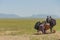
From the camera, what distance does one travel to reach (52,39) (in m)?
25.4

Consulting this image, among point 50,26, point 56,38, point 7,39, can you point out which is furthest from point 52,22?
point 7,39

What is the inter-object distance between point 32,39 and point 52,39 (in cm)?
200

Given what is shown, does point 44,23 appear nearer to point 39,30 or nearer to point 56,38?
point 39,30

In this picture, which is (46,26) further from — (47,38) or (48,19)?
(47,38)

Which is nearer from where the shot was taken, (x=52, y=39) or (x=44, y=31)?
(x=52, y=39)

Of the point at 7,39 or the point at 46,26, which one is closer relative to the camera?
the point at 7,39

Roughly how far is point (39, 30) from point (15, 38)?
574cm

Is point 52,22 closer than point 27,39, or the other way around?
point 27,39

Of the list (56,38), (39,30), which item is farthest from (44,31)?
(56,38)

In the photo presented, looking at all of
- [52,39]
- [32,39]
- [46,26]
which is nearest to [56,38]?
[52,39]

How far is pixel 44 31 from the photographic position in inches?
1212

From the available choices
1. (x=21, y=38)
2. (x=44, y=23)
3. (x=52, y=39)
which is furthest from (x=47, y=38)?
(x=44, y=23)

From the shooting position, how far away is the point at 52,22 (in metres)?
31.1

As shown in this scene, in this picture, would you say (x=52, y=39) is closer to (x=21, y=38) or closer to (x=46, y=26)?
(x=21, y=38)
